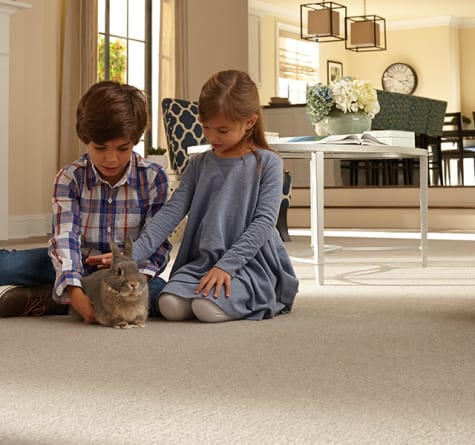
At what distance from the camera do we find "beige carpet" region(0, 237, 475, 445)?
49.1 inches

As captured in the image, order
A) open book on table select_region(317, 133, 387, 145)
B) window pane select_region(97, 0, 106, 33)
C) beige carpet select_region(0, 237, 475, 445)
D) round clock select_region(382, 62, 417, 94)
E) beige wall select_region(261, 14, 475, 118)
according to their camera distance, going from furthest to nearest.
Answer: round clock select_region(382, 62, 417, 94) < beige wall select_region(261, 14, 475, 118) < window pane select_region(97, 0, 106, 33) < open book on table select_region(317, 133, 387, 145) < beige carpet select_region(0, 237, 475, 445)

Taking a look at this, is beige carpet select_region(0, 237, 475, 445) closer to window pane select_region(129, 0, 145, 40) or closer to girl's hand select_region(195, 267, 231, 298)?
girl's hand select_region(195, 267, 231, 298)

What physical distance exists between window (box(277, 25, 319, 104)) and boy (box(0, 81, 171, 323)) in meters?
11.5

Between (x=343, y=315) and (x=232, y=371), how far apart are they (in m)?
0.84

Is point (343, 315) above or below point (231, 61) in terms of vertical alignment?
below

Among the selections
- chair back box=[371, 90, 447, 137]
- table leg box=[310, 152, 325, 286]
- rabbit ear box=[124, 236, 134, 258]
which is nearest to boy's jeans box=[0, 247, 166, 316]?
rabbit ear box=[124, 236, 134, 258]

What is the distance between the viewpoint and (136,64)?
26.7ft

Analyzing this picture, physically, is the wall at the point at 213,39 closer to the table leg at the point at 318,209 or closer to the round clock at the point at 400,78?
the table leg at the point at 318,209

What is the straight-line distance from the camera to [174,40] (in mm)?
8008

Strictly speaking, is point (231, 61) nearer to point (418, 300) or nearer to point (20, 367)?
point (418, 300)

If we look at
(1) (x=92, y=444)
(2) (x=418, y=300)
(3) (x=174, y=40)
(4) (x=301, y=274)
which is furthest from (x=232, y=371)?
(3) (x=174, y=40)

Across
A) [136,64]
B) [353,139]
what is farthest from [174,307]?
[136,64]

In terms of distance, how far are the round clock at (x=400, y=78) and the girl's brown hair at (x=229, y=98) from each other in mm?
13097

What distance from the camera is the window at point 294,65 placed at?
13.9 meters
